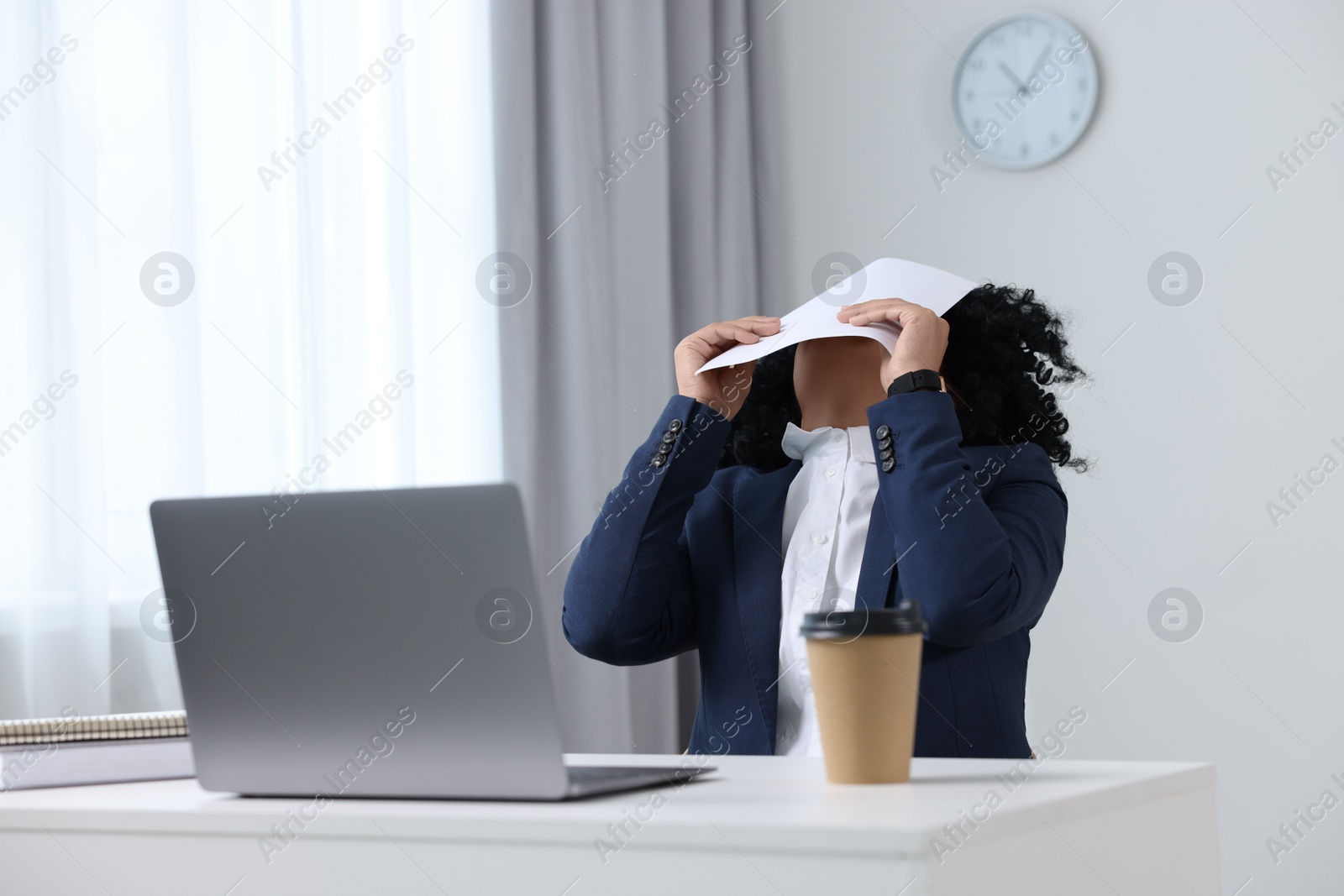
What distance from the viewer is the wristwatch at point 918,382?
4.15ft

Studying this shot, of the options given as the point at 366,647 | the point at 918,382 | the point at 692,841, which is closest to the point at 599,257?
the point at 918,382

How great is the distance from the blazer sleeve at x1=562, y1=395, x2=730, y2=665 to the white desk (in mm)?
530

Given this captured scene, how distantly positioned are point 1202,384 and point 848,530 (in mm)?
1323

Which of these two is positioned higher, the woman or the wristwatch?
the wristwatch

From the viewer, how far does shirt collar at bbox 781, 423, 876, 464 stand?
A: 1.41m

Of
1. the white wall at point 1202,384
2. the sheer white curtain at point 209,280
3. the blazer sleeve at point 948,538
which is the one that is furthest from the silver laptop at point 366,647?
the white wall at point 1202,384

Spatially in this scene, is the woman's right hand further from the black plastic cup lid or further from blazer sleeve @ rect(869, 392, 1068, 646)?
the black plastic cup lid

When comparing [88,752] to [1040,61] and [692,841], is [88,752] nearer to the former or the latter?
[692,841]

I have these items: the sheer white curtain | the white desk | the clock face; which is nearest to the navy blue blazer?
the white desk

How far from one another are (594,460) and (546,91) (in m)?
0.73

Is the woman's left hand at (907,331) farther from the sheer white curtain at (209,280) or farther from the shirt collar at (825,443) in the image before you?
the sheer white curtain at (209,280)

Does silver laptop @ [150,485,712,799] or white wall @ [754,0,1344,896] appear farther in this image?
white wall @ [754,0,1344,896]

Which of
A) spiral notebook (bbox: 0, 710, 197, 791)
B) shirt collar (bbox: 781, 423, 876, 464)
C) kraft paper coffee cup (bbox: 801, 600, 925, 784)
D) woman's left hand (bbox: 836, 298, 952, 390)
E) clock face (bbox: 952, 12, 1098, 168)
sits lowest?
spiral notebook (bbox: 0, 710, 197, 791)

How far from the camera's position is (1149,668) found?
241 centimetres
